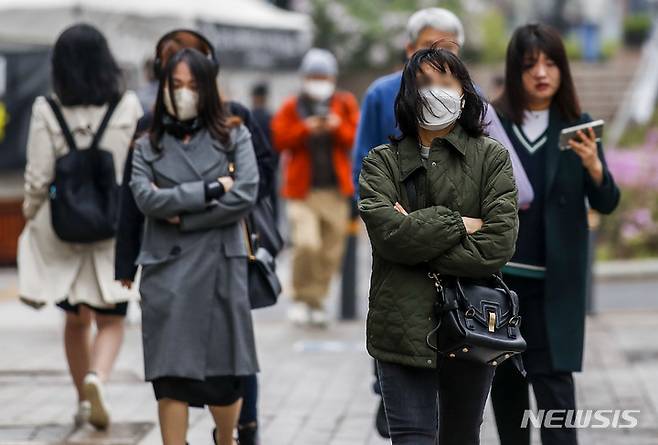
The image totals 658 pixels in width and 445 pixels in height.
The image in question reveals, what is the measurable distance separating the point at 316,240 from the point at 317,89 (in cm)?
125

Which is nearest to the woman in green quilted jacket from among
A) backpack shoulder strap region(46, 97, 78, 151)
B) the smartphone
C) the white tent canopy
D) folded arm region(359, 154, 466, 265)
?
folded arm region(359, 154, 466, 265)

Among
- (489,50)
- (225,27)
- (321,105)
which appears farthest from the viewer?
(489,50)

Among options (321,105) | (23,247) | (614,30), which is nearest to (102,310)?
(23,247)

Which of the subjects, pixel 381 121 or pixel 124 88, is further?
pixel 124 88

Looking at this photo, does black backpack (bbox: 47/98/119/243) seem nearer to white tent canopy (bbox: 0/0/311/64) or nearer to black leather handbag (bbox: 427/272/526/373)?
black leather handbag (bbox: 427/272/526/373)

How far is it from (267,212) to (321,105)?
550cm

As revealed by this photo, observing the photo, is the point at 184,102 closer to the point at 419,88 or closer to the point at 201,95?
the point at 201,95

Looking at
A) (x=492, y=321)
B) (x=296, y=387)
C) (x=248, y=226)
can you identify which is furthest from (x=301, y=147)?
(x=492, y=321)

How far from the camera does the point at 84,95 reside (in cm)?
718

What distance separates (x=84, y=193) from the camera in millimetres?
7117

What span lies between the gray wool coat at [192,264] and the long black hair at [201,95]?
4cm

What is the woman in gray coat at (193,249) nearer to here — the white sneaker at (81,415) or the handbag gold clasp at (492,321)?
the handbag gold clasp at (492,321)

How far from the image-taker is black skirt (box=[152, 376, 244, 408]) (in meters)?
5.76

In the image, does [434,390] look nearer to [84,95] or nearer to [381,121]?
[381,121]
